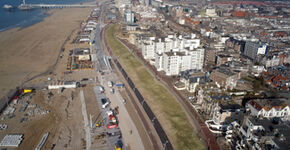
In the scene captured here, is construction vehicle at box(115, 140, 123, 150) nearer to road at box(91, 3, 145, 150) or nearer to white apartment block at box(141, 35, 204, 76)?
road at box(91, 3, 145, 150)

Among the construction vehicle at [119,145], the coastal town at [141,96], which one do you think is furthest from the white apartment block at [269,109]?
the construction vehicle at [119,145]

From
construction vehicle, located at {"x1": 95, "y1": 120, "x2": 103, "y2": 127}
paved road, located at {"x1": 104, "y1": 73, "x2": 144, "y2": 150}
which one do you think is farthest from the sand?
construction vehicle, located at {"x1": 95, "y1": 120, "x2": 103, "y2": 127}

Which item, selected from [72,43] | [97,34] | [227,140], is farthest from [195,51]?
[97,34]

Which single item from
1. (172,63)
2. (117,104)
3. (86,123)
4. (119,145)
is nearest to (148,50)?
(172,63)

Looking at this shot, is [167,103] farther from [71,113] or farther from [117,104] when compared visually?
[71,113]

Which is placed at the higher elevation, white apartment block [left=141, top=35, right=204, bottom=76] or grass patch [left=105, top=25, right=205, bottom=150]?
white apartment block [left=141, top=35, right=204, bottom=76]

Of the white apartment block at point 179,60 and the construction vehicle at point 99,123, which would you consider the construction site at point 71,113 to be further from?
the white apartment block at point 179,60

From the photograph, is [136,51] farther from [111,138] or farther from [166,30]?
[111,138]
